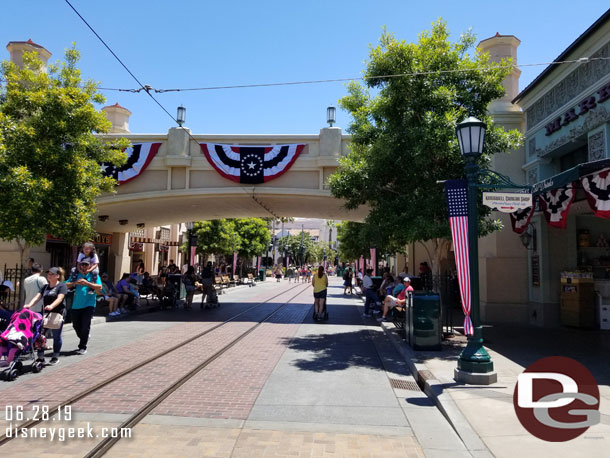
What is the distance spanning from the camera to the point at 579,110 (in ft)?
32.6

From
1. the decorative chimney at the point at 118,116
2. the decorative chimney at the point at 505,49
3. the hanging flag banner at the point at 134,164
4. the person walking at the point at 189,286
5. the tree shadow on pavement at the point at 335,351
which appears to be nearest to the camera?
the tree shadow on pavement at the point at 335,351

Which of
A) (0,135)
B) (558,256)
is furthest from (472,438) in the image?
(0,135)

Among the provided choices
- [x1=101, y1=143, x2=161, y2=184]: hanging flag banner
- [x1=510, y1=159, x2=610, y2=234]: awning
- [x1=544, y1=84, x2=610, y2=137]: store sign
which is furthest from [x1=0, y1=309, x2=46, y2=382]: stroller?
[x1=544, y1=84, x2=610, y2=137]: store sign

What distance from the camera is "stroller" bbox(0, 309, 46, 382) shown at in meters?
6.60

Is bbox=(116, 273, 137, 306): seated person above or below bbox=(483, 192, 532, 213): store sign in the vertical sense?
below

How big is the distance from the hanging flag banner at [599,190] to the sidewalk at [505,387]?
2.70m

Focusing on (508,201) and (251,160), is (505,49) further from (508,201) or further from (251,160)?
(508,201)

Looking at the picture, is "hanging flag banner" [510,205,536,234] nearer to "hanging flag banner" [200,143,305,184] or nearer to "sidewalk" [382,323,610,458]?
"sidewalk" [382,323,610,458]

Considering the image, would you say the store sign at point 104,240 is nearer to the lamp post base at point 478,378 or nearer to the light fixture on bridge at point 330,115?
the light fixture on bridge at point 330,115

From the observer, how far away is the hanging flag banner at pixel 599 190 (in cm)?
770

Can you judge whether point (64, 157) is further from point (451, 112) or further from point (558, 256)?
point (558, 256)

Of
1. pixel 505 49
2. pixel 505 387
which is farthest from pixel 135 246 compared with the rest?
pixel 505 387

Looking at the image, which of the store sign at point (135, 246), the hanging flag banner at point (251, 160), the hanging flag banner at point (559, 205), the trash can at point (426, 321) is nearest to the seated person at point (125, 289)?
the hanging flag banner at point (251, 160)

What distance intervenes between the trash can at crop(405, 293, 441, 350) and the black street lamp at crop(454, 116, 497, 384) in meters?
1.79
